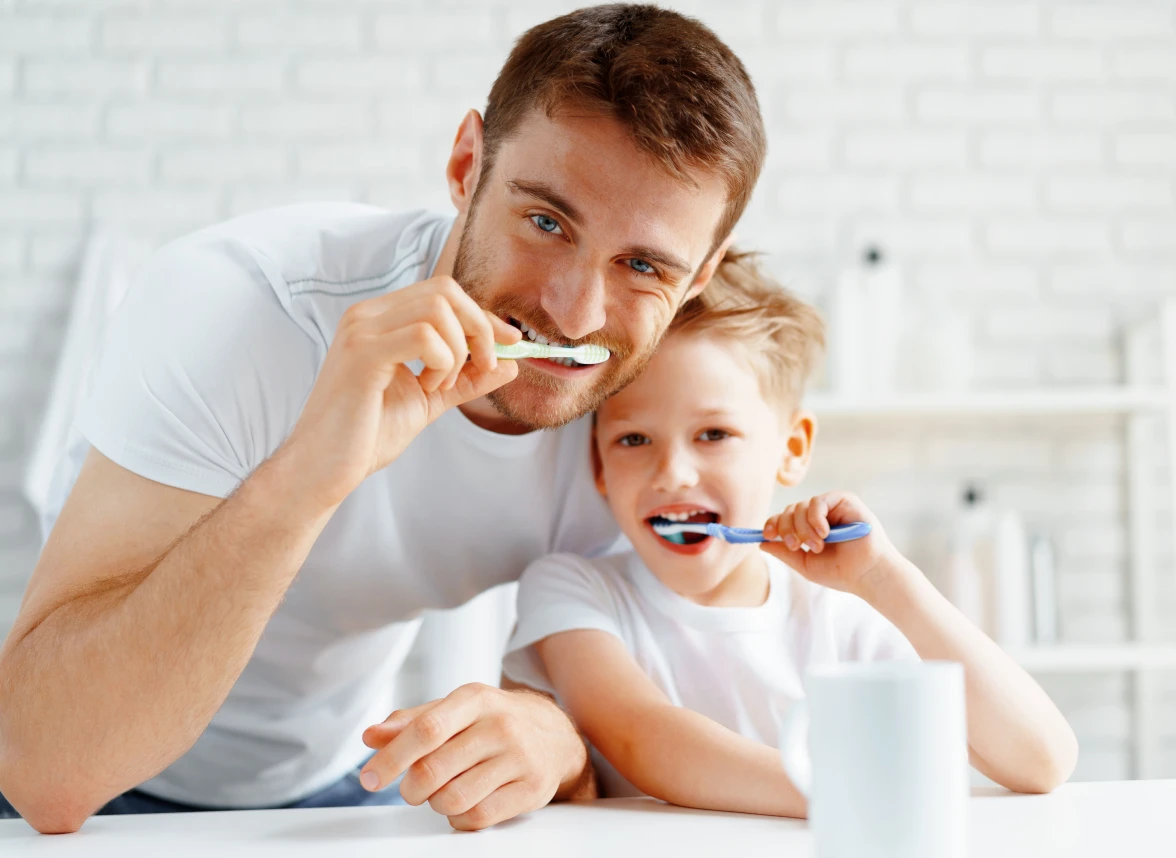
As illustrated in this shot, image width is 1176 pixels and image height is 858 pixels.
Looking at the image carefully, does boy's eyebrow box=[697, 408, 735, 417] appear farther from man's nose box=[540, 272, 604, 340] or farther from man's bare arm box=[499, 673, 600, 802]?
man's bare arm box=[499, 673, 600, 802]

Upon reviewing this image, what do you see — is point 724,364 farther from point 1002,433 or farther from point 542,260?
point 1002,433

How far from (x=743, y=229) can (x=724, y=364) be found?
128 cm

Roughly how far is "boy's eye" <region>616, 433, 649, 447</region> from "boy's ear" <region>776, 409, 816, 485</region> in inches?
7.9

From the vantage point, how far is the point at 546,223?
0.98 meters

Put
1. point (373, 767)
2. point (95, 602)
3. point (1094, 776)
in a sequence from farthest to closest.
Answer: point (1094, 776) < point (95, 602) < point (373, 767)

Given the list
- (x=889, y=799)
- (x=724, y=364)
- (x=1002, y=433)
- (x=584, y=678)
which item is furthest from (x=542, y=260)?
(x=1002, y=433)

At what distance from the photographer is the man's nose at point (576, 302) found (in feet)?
3.13

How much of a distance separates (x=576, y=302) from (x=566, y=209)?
8 centimetres

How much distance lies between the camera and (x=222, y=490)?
0.95 m

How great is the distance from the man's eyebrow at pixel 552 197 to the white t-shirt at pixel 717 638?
0.39m

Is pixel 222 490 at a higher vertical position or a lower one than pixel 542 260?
lower

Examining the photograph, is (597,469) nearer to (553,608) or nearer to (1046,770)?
(553,608)

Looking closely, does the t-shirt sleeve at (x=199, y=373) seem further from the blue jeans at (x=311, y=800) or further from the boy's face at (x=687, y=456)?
the blue jeans at (x=311, y=800)

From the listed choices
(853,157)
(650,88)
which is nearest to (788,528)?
(650,88)
